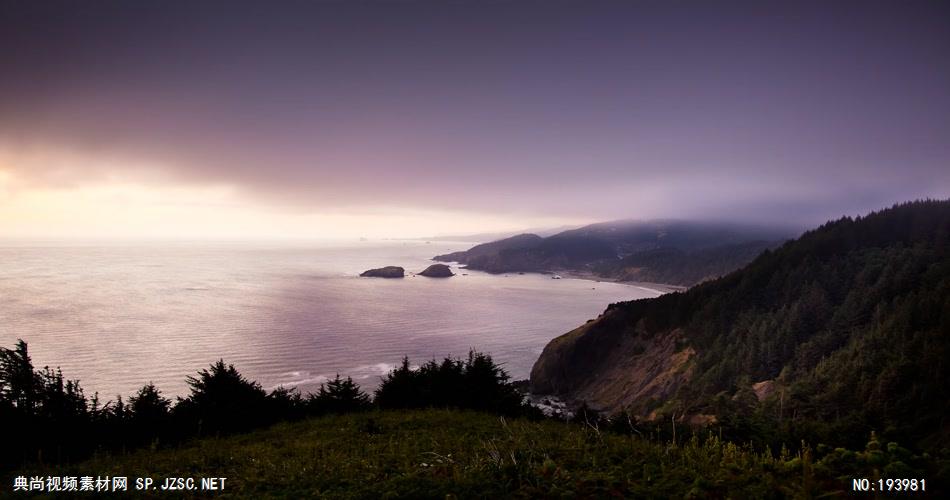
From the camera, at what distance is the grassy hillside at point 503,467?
607 cm

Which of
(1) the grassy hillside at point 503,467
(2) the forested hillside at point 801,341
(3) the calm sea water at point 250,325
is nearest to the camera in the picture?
(1) the grassy hillside at point 503,467

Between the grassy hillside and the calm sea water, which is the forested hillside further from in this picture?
the calm sea water

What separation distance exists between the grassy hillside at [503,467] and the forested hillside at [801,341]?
30.0 ft

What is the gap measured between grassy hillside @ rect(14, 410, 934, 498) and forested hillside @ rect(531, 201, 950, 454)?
30.0ft

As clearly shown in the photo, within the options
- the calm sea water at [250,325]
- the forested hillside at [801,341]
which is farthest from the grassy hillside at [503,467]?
the calm sea water at [250,325]

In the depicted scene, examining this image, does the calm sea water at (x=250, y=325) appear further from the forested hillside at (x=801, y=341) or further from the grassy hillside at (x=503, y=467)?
the grassy hillside at (x=503, y=467)

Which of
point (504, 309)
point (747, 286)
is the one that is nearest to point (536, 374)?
point (747, 286)

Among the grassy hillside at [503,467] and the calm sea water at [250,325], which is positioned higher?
the grassy hillside at [503,467]

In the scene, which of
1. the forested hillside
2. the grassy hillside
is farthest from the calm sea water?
the grassy hillside

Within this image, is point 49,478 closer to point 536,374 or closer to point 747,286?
point 536,374

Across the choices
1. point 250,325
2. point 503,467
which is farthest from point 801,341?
point 250,325

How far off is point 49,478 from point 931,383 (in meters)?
58.5

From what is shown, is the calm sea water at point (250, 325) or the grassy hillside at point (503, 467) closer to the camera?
the grassy hillside at point (503, 467)

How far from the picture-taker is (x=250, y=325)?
96125mm
